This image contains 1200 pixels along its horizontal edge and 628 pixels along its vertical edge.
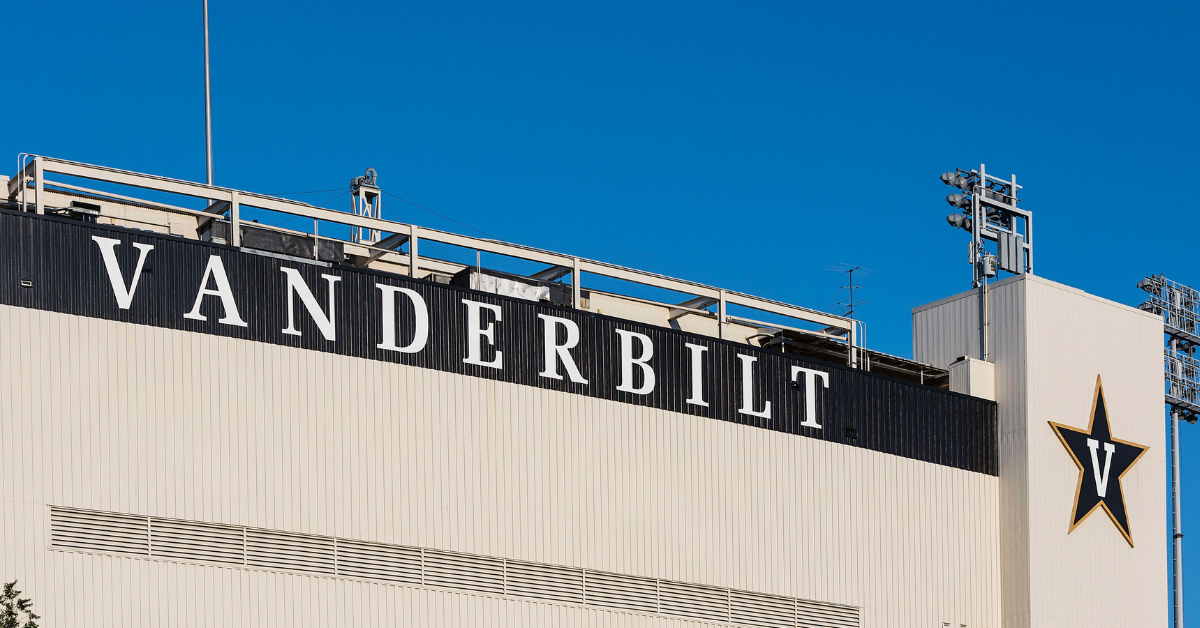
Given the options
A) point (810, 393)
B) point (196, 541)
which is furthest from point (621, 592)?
point (196, 541)

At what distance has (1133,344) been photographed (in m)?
60.0

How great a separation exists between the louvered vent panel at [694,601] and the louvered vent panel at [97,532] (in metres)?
14.9

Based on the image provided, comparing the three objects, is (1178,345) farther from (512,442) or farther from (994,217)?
(512,442)

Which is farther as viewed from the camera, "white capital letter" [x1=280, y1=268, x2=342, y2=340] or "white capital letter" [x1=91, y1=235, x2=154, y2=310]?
"white capital letter" [x1=280, y1=268, x2=342, y2=340]

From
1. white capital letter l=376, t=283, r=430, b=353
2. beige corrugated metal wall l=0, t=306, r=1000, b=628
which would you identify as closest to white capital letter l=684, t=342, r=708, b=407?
beige corrugated metal wall l=0, t=306, r=1000, b=628

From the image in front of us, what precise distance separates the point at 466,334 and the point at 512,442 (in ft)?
10.3

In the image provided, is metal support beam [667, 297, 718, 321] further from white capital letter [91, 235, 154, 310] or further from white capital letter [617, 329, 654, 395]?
white capital letter [91, 235, 154, 310]

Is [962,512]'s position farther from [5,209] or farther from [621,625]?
[5,209]

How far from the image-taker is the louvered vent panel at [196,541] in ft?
130

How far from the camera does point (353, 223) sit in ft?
147

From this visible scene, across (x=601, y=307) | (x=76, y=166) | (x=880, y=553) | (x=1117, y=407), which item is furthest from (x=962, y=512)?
(x=76, y=166)

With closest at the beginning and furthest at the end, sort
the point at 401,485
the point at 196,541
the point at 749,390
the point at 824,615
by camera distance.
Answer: the point at 196,541 → the point at 401,485 → the point at 749,390 → the point at 824,615

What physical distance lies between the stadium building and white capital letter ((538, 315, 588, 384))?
0.20 feet

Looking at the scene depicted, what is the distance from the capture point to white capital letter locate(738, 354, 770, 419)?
50344 millimetres
